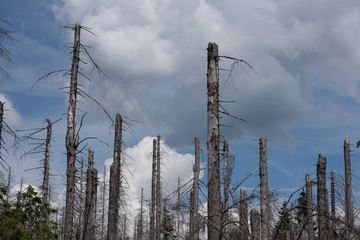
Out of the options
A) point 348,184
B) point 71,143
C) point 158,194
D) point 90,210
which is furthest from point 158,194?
point 71,143

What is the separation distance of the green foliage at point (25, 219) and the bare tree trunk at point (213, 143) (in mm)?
5082

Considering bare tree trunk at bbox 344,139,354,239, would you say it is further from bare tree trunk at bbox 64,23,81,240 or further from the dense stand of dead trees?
bare tree trunk at bbox 64,23,81,240

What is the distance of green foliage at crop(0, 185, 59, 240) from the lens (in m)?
10.6

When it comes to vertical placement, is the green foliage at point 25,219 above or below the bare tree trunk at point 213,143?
below

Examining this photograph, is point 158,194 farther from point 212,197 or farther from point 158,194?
point 212,197

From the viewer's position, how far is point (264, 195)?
59.0 ft

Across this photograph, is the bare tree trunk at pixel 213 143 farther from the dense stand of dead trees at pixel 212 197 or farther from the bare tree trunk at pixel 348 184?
the bare tree trunk at pixel 348 184

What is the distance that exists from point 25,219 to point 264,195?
35.7 feet

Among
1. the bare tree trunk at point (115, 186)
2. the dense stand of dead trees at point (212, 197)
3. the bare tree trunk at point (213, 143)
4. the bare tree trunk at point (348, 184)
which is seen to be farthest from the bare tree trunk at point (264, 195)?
the bare tree trunk at point (213, 143)

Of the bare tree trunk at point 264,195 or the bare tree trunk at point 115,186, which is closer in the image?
the bare tree trunk at point 264,195

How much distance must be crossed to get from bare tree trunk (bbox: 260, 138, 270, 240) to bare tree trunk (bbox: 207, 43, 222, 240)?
28.5 ft

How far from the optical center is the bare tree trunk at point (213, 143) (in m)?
9.41

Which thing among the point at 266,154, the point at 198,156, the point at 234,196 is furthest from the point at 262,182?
the point at 234,196

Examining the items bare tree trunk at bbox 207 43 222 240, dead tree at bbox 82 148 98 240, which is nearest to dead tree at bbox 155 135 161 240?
dead tree at bbox 82 148 98 240
